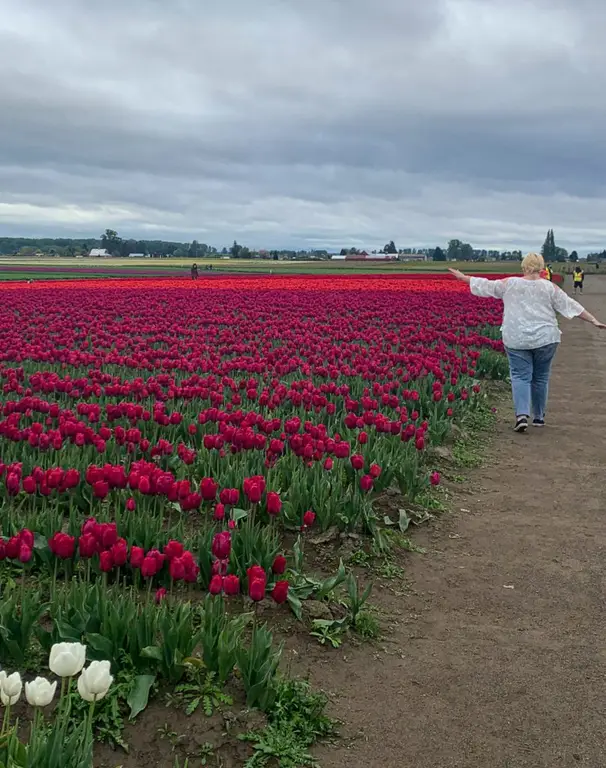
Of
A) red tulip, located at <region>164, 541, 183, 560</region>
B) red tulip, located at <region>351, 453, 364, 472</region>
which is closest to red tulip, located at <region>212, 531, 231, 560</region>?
red tulip, located at <region>164, 541, 183, 560</region>

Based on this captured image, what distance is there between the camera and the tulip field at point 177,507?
3.44m

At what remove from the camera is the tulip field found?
11.3ft

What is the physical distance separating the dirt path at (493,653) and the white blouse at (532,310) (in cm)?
272

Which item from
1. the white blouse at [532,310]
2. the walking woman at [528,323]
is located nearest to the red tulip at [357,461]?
the walking woman at [528,323]

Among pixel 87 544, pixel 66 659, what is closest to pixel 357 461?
pixel 87 544

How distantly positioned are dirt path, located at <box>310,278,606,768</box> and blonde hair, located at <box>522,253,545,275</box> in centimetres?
303

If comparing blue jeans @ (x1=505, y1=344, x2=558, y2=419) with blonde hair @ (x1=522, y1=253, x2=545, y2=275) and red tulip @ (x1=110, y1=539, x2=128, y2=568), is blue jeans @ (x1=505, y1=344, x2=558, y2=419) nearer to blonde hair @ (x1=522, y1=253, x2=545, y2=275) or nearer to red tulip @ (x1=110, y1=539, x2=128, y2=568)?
blonde hair @ (x1=522, y1=253, x2=545, y2=275)

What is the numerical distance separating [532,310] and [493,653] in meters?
6.10

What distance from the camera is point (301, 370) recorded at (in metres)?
10.6

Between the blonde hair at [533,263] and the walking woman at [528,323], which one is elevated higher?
the blonde hair at [533,263]

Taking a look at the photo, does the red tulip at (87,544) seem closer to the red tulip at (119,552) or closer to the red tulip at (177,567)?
the red tulip at (119,552)

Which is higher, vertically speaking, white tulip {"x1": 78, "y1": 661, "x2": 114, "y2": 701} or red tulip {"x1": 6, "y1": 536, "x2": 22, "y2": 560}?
white tulip {"x1": 78, "y1": 661, "x2": 114, "y2": 701}

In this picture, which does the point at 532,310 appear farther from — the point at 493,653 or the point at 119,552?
the point at 119,552

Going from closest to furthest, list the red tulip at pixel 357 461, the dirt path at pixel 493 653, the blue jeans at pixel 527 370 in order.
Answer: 1. the dirt path at pixel 493 653
2. the red tulip at pixel 357 461
3. the blue jeans at pixel 527 370
